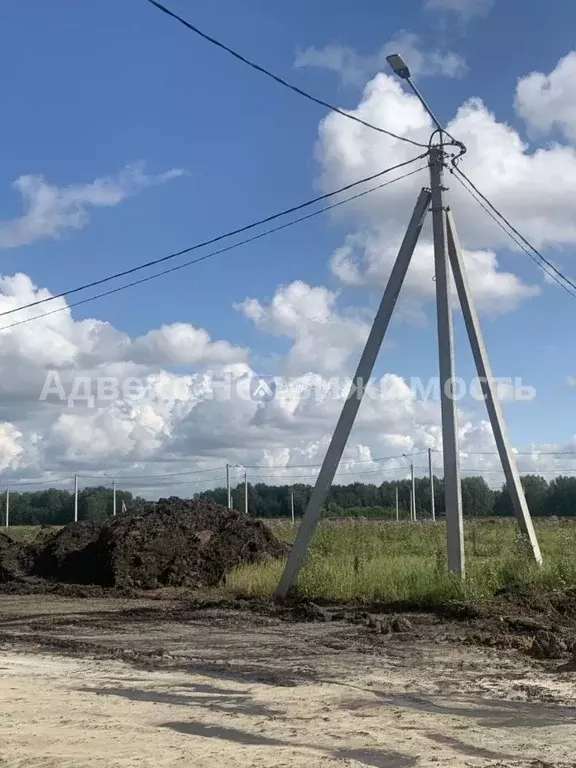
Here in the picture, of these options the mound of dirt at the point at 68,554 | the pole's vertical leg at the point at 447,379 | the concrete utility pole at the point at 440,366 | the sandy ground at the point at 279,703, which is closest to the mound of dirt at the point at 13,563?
the mound of dirt at the point at 68,554

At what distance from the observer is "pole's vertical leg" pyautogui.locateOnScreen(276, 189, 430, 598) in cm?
1359

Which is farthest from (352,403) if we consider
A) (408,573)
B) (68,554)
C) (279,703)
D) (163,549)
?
(68,554)

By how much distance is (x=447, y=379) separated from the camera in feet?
42.1

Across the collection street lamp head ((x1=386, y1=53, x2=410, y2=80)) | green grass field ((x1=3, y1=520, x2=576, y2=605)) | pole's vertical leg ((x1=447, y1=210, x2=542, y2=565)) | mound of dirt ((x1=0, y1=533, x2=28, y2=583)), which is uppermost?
street lamp head ((x1=386, y1=53, x2=410, y2=80))

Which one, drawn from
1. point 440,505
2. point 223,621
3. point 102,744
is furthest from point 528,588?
point 440,505

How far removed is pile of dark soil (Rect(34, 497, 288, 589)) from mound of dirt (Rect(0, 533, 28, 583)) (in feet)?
1.16

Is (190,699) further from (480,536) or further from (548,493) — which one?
(548,493)

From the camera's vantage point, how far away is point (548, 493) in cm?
6112

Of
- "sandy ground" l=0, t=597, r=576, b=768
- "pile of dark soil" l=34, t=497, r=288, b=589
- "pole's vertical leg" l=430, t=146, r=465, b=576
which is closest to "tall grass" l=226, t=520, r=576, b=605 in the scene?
"pole's vertical leg" l=430, t=146, r=465, b=576

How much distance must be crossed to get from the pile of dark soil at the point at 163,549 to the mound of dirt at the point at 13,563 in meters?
0.35

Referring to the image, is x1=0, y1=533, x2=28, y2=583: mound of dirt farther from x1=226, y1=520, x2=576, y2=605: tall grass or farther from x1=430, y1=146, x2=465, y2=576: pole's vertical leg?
x1=430, y1=146, x2=465, y2=576: pole's vertical leg

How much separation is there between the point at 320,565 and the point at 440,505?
154 ft

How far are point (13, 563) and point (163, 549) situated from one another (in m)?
4.21

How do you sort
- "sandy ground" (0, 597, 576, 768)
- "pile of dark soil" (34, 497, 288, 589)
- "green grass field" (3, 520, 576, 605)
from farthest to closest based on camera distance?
1. "pile of dark soil" (34, 497, 288, 589)
2. "green grass field" (3, 520, 576, 605)
3. "sandy ground" (0, 597, 576, 768)
